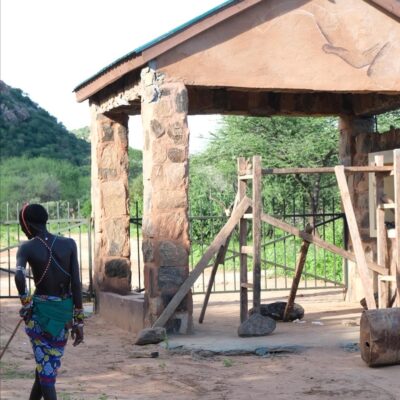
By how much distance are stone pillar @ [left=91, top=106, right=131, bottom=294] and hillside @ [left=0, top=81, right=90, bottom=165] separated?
40031mm

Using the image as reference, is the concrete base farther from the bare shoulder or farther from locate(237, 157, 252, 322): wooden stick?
the bare shoulder

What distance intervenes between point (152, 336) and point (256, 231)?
1.74 m

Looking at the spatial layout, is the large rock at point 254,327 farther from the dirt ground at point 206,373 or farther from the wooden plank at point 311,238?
the wooden plank at point 311,238

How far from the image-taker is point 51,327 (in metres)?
6.82

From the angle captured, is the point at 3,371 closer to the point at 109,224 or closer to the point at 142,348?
the point at 142,348

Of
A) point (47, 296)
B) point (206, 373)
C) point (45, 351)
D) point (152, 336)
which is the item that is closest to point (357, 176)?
point (152, 336)

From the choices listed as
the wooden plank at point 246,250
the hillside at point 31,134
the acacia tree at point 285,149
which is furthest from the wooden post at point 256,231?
the hillside at point 31,134

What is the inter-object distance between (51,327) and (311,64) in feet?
20.4

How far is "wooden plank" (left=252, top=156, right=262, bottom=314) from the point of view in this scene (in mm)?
11172

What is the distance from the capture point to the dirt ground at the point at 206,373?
8172mm

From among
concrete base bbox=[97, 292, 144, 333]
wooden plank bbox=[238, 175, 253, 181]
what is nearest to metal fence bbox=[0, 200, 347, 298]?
concrete base bbox=[97, 292, 144, 333]

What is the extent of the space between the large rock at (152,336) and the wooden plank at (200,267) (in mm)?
197

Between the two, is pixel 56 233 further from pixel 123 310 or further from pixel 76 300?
pixel 76 300

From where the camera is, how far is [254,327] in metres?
11.1
